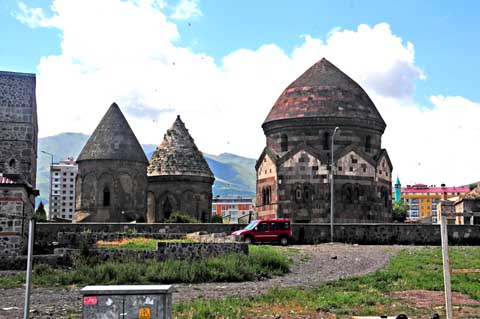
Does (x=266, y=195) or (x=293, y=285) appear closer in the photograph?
(x=293, y=285)

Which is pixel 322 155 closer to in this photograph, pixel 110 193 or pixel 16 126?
pixel 110 193

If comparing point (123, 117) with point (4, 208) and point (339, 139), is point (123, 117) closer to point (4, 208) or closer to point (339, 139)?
point (339, 139)

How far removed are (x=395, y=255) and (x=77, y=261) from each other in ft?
43.9

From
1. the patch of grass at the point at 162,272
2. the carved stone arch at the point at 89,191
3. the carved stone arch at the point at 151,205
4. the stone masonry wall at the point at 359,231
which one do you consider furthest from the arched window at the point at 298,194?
the patch of grass at the point at 162,272

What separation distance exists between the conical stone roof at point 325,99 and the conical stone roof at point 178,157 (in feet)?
26.4

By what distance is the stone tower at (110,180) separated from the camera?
49.3 meters

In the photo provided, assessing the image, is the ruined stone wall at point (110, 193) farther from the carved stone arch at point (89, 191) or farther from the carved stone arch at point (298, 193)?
the carved stone arch at point (298, 193)

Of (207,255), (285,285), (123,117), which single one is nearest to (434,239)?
(207,255)

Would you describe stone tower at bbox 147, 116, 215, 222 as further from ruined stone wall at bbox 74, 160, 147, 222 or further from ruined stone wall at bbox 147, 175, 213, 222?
ruined stone wall at bbox 74, 160, 147, 222

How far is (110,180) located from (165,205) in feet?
18.1

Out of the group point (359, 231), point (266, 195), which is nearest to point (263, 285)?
point (359, 231)

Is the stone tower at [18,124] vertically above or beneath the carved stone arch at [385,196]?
above

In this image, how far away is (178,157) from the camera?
53.7 m

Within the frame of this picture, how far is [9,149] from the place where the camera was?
38.9 meters
